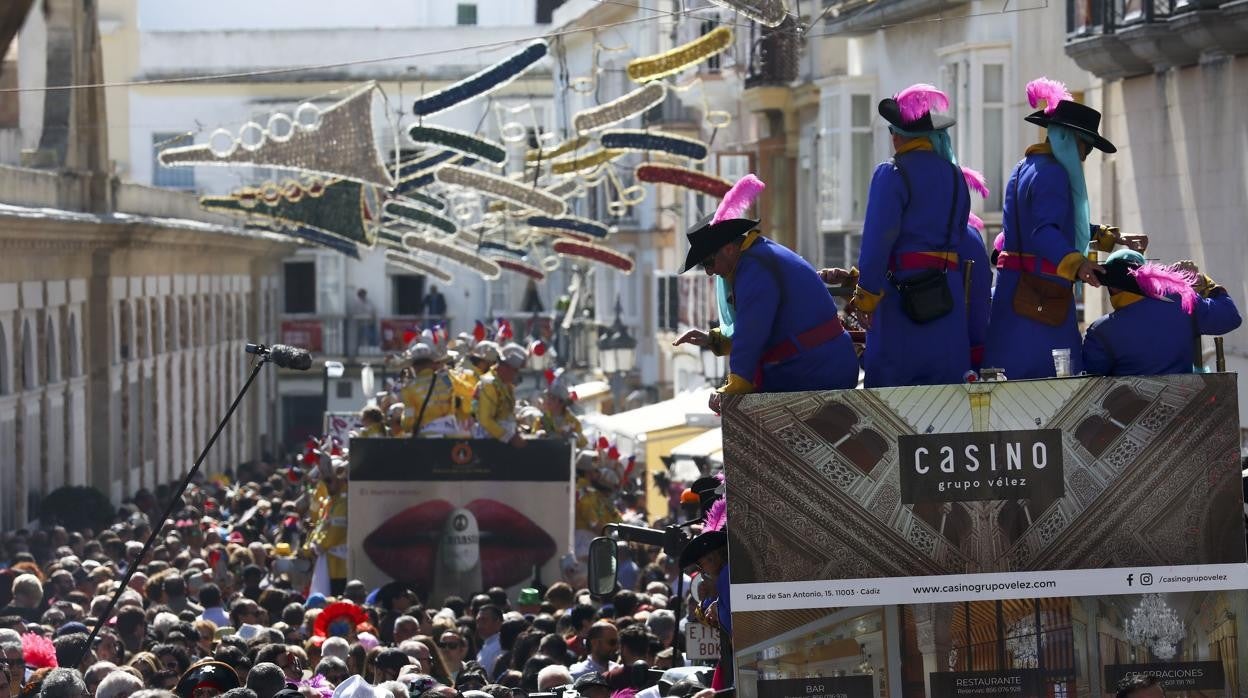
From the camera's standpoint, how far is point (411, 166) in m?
35.0

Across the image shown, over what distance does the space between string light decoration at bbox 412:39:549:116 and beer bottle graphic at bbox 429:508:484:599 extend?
8394 millimetres

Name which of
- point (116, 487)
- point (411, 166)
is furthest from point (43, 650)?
point (116, 487)

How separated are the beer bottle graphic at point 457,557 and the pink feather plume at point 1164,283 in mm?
11378

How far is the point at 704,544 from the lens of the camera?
9.64m

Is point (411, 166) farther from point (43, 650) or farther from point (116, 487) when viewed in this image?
point (43, 650)

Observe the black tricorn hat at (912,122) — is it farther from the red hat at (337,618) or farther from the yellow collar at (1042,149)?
the red hat at (337,618)

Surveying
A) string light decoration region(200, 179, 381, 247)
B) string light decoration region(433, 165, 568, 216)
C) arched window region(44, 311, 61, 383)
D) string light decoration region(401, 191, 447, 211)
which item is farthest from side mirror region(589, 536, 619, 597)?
string light decoration region(401, 191, 447, 211)

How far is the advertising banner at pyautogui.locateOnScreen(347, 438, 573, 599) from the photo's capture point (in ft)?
67.8

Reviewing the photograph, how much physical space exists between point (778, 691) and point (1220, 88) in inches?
517

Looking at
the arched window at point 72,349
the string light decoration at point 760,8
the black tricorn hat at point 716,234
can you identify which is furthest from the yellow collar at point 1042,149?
the arched window at point 72,349

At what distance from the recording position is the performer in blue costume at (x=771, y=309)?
948cm

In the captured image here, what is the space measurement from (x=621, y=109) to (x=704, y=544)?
18.0 m

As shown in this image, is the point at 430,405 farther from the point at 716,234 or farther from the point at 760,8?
the point at 716,234

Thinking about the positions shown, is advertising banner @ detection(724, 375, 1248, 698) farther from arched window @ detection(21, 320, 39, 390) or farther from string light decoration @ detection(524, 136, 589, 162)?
arched window @ detection(21, 320, 39, 390)
